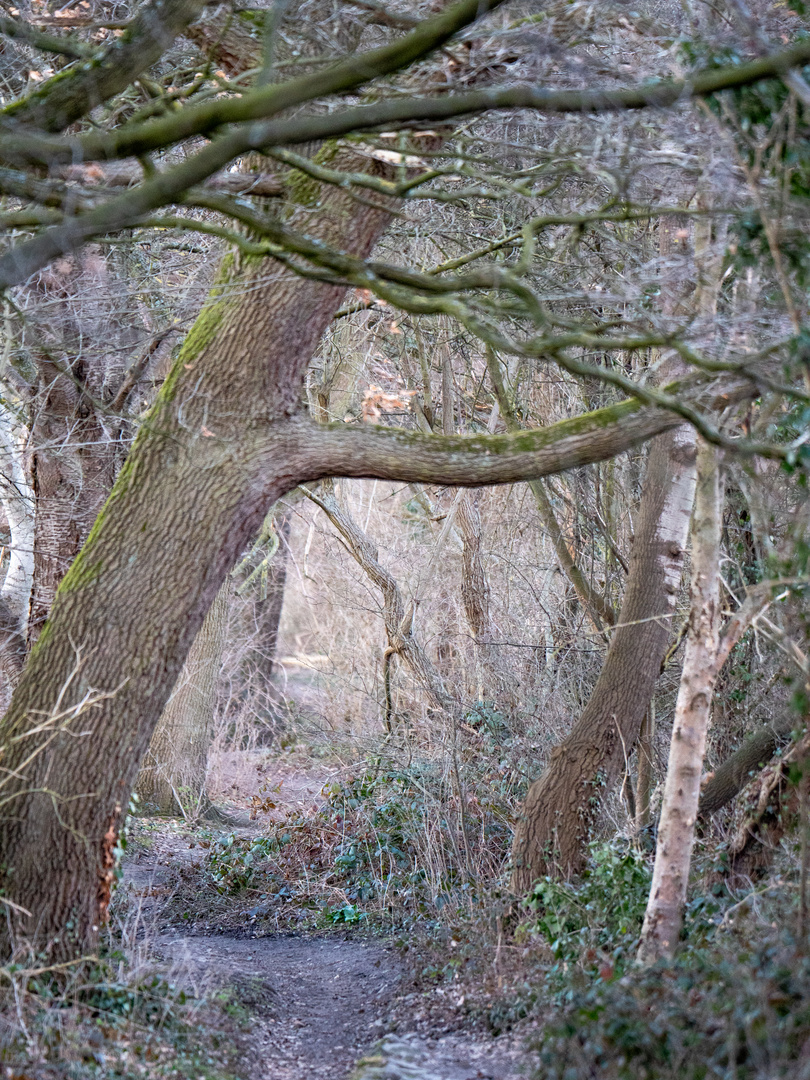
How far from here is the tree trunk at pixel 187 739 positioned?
1300cm

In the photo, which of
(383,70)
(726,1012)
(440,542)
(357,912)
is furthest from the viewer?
(440,542)

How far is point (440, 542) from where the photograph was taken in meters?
12.4

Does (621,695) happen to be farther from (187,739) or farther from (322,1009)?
(187,739)

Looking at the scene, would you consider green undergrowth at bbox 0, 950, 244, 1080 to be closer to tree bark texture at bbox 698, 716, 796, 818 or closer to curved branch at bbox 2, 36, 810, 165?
curved branch at bbox 2, 36, 810, 165

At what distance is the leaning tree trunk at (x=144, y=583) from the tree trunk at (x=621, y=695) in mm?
3087

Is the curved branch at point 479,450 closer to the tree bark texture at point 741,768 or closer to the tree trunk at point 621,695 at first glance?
the tree trunk at point 621,695

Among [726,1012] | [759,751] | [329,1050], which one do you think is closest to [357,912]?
[329,1050]

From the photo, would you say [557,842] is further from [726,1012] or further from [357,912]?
[726,1012]

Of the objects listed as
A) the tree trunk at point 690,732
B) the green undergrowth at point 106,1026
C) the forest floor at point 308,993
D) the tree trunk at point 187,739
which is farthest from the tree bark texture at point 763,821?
the tree trunk at point 187,739

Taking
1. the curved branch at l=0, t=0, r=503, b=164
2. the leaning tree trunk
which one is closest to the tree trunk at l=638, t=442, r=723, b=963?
the leaning tree trunk

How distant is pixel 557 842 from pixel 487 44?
5.36 metres

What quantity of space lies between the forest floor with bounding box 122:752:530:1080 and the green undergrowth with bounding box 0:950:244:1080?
26 centimetres

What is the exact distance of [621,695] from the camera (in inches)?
316

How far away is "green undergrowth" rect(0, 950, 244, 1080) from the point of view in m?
4.77
